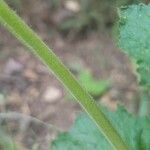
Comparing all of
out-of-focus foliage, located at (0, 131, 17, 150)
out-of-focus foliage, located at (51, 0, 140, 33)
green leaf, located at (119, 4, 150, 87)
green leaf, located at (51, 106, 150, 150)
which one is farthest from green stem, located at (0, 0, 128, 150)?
out-of-focus foliage, located at (51, 0, 140, 33)

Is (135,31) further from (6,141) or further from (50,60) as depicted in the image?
(6,141)

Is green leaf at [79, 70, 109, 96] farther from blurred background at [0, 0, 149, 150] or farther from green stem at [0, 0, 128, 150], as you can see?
green stem at [0, 0, 128, 150]

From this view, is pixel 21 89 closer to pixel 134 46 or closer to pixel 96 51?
pixel 96 51

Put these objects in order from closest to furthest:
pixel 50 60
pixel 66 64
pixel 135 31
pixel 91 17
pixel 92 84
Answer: pixel 50 60 < pixel 135 31 < pixel 92 84 < pixel 66 64 < pixel 91 17

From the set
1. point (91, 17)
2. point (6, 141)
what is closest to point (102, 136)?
point (6, 141)

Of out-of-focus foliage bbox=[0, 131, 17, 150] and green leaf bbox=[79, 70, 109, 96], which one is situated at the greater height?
green leaf bbox=[79, 70, 109, 96]

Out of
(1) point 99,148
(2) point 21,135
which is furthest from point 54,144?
(2) point 21,135
